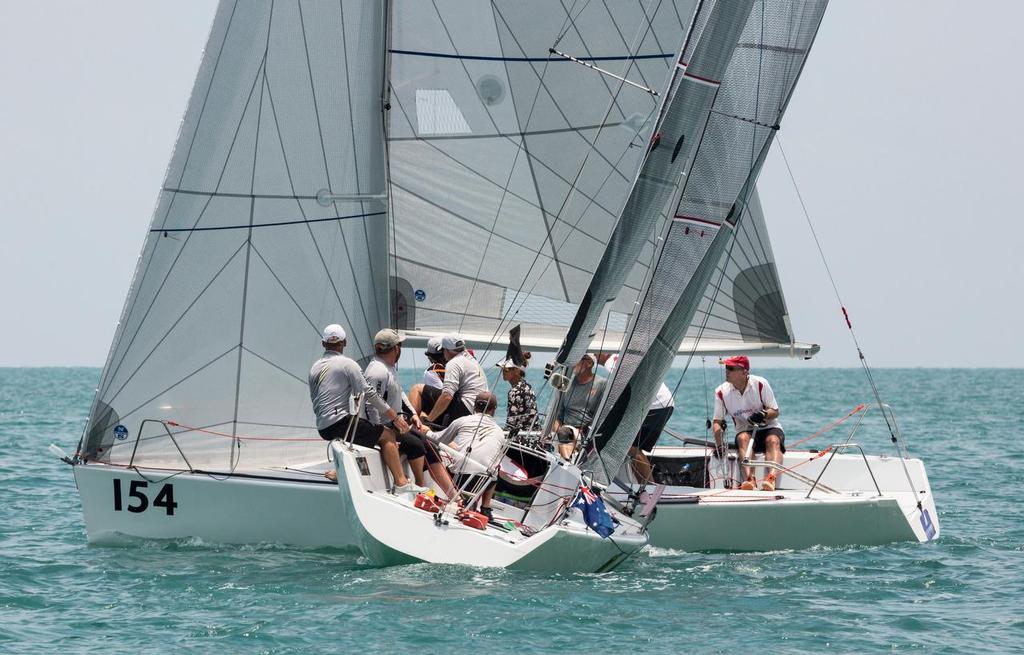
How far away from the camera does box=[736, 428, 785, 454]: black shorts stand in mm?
11969

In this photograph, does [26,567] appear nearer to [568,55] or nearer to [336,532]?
[336,532]

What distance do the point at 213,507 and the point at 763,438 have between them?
4656 mm

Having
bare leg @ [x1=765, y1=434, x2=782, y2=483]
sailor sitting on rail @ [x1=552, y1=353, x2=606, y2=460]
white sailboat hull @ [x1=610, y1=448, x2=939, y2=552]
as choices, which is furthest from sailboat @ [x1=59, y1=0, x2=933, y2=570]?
bare leg @ [x1=765, y1=434, x2=782, y2=483]

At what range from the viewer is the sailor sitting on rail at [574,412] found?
10476 mm

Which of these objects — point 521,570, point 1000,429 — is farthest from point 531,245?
point 1000,429

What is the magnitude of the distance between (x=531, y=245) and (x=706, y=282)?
334 cm

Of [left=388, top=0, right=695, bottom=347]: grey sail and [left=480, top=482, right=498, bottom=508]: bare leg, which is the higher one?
[left=388, top=0, right=695, bottom=347]: grey sail

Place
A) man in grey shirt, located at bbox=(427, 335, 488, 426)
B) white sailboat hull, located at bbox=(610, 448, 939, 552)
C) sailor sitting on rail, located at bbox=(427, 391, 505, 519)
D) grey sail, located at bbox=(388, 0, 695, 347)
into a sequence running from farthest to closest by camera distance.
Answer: grey sail, located at bbox=(388, 0, 695, 347) → man in grey shirt, located at bbox=(427, 335, 488, 426) → white sailboat hull, located at bbox=(610, 448, 939, 552) → sailor sitting on rail, located at bbox=(427, 391, 505, 519)

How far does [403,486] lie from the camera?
10.3 metres

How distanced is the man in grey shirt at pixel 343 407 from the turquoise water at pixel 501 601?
824 millimetres

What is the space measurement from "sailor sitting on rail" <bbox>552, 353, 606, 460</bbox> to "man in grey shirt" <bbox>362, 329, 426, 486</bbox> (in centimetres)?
104

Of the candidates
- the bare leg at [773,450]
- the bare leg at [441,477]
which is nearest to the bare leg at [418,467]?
the bare leg at [441,477]

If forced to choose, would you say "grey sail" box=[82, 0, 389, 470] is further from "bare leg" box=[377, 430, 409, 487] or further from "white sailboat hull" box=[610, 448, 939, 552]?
Answer: "white sailboat hull" box=[610, 448, 939, 552]

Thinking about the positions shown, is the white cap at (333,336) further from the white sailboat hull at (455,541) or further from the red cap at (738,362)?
the red cap at (738,362)
